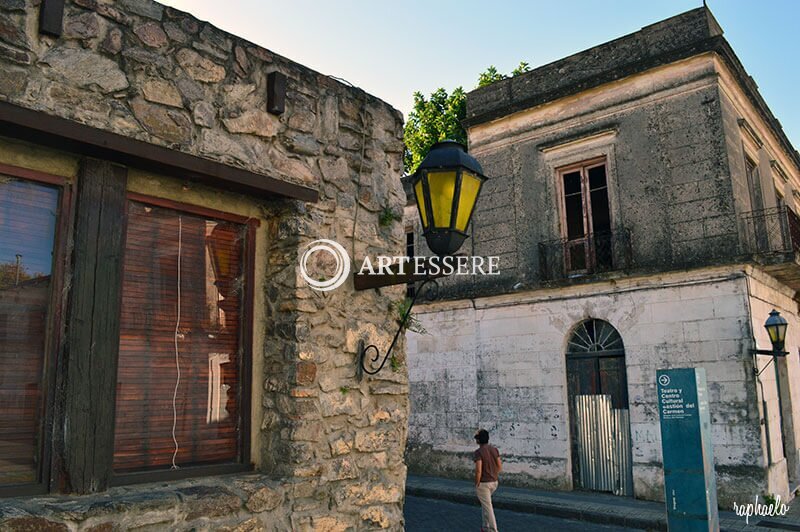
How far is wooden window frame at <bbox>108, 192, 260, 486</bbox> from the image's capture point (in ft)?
10.1

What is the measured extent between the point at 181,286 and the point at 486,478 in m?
5.25

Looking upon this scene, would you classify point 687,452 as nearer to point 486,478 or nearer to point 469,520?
point 486,478

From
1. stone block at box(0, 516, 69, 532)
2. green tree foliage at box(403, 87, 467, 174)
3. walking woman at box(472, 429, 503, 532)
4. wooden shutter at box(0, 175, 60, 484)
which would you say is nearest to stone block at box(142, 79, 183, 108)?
wooden shutter at box(0, 175, 60, 484)

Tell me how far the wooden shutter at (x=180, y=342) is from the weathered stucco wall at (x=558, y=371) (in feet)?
27.0

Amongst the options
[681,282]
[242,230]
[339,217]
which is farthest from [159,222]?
[681,282]

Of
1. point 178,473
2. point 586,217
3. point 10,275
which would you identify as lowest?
point 178,473

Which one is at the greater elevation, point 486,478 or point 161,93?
point 161,93

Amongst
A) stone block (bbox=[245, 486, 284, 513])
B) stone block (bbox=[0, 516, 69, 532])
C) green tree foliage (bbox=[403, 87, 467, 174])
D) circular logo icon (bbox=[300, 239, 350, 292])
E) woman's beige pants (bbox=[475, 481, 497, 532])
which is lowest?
woman's beige pants (bbox=[475, 481, 497, 532])

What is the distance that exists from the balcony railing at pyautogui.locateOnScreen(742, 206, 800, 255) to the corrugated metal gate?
11.1 feet

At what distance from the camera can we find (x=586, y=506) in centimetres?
917

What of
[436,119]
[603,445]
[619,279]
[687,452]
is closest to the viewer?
[687,452]

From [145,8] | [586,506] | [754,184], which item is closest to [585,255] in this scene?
[754,184]

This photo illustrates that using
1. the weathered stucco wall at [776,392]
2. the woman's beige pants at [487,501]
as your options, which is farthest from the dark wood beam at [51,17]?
the weathered stucco wall at [776,392]

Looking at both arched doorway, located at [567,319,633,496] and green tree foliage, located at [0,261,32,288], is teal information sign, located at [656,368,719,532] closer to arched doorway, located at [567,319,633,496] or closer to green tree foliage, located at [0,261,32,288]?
arched doorway, located at [567,319,633,496]
